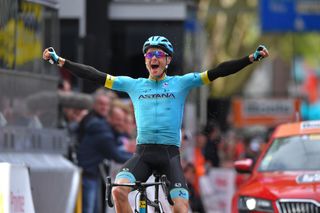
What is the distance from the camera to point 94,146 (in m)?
16.9

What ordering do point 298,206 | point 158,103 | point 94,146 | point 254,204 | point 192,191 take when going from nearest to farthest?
point 158,103 → point 298,206 → point 254,204 → point 94,146 → point 192,191

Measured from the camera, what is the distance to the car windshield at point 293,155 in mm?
15146

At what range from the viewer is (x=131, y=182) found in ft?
38.2

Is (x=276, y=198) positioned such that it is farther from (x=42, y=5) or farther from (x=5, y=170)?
(x=42, y=5)

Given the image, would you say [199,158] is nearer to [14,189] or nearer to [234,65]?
[234,65]

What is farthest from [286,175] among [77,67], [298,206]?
[77,67]

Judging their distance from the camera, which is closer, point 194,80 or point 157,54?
point 157,54

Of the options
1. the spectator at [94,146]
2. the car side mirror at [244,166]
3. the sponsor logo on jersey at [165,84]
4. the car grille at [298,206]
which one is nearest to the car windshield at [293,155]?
the car side mirror at [244,166]

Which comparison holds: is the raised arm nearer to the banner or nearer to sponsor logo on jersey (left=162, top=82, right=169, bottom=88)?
sponsor logo on jersey (left=162, top=82, right=169, bottom=88)

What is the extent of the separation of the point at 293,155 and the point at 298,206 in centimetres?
165

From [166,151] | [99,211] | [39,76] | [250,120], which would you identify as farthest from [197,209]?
[250,120]

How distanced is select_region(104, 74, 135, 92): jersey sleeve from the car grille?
8.75 ft

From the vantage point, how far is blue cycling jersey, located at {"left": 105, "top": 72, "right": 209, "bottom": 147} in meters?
Result: 12.0

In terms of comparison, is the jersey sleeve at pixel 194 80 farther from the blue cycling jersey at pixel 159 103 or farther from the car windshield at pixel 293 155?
the car windshield at pixel 293 155
